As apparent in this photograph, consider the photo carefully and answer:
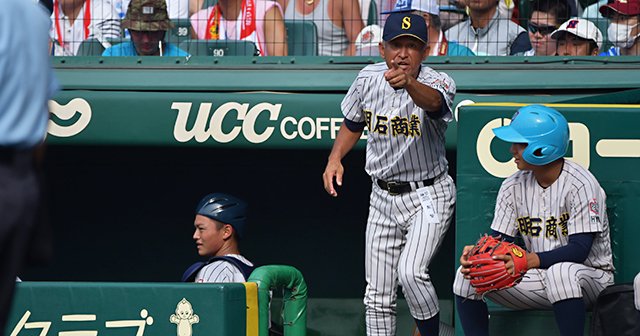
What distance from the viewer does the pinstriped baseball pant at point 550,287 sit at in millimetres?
4559

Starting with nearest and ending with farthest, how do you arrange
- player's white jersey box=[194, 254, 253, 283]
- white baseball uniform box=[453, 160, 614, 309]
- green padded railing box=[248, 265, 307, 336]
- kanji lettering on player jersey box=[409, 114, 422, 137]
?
white baseball uniform box=[453, 160, 614, 309], kanji lettering on player jersey box=[409, 114, 422, 137], green padded railing box=[248, 265, 307, 336], player's white jersey box=[194, 254, 253, 283]

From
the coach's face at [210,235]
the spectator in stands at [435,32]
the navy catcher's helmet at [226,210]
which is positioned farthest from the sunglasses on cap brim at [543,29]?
the coach's face at [210,235]

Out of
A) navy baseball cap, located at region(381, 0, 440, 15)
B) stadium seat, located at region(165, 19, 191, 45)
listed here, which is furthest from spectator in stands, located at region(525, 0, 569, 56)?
stadium seat, located at region(165, 19, 191, 45)

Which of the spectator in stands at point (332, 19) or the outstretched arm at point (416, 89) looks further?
the spectator in stands at point (332, 19)

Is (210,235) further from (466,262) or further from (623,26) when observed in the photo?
(623,26)

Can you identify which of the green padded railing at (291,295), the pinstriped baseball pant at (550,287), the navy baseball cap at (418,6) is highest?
the navy baseball cap at (418,6)

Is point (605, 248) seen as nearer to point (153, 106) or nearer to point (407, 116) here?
point (407, 116)

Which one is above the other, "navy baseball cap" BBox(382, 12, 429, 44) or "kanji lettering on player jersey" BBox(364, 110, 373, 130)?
"navy baseball cap" BBox(382, 12, 429, 44)

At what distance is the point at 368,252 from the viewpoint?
529cm

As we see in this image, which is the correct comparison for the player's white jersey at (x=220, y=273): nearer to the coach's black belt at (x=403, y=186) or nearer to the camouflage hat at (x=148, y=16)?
the coach's black belt at (x=403, y=186)

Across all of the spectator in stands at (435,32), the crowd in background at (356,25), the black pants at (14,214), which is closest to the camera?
the black pants at (14,214)

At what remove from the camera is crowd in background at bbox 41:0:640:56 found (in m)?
6.40

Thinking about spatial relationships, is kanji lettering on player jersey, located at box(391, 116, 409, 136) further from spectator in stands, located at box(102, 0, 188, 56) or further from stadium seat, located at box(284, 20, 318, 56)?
spectator in stands, located at box(102, 0, 188, 56)

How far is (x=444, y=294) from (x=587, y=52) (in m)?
1.69
